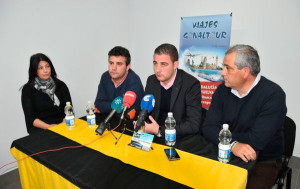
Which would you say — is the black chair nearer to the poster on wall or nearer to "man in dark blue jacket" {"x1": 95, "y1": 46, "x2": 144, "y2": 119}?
"man in dark blue jacket" {"x1": 95, "y1": 46, "x2": 144, "y2": 119}

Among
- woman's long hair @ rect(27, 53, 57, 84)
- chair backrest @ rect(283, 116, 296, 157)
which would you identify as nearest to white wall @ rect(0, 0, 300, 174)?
woman's long hair @ rect(27, 53, 57, 84)

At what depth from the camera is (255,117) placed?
175cm

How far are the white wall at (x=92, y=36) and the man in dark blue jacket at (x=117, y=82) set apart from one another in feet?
3.99

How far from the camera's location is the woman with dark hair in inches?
98.9

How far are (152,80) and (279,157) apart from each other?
58.7 inches

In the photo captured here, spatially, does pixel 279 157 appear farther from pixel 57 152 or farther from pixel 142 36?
pixel 142 36

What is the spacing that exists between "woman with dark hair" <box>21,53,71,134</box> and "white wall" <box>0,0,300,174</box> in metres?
0.54

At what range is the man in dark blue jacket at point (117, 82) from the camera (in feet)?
8.21

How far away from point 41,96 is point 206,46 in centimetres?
279

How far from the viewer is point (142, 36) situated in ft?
15.0

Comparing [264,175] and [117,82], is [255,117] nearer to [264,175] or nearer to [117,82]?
[264,175]

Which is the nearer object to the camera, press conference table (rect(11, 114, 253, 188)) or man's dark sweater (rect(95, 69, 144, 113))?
press conference table (rect(11, 114, 253, 188))

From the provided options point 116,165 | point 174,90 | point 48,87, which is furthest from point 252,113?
point 48,87

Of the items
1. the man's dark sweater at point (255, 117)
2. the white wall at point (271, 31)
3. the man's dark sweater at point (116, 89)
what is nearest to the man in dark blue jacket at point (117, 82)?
the man's dark sweater at point (116, 89)
